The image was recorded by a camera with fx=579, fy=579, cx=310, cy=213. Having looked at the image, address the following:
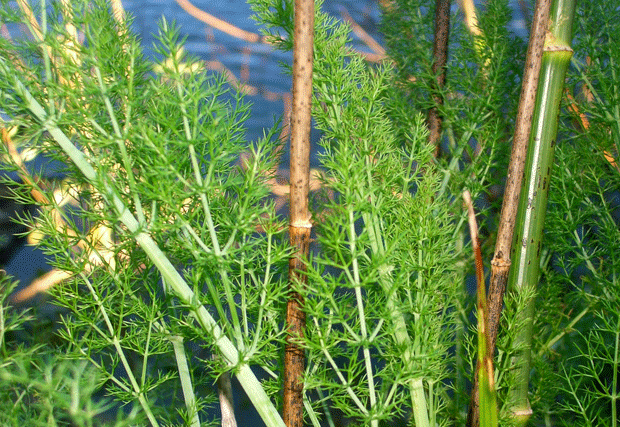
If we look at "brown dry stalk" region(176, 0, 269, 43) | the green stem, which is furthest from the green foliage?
"brown dry stalk" region(176, 0, 269, 43)

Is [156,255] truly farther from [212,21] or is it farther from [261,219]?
[212,21]

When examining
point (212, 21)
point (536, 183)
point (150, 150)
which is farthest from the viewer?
point (212, 21)

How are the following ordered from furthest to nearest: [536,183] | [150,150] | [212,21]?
[212,21] < [536,183] < [150,150]

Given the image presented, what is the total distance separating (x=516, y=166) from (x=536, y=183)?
0.11 feet

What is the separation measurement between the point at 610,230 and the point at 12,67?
483 millimetres

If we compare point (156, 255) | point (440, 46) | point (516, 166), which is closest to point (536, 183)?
point (516, 166)

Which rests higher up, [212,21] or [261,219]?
[212,21]

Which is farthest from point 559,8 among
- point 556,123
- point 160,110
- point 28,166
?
point 28,166

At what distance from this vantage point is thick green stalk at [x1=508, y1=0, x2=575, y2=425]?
1.43 ft

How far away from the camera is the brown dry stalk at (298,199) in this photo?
1.16 ft

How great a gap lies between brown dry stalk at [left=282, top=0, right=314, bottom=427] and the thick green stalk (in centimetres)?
17

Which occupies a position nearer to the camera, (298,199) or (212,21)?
(298,199)

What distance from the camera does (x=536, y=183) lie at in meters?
0.45

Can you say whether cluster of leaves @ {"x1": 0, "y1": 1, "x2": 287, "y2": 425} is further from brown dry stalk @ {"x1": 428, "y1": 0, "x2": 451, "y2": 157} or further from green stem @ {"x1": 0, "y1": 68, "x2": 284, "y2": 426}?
brown dry stalk @ {"x1": 428, "y1": 0, "x2": 451, "y2": 157}
